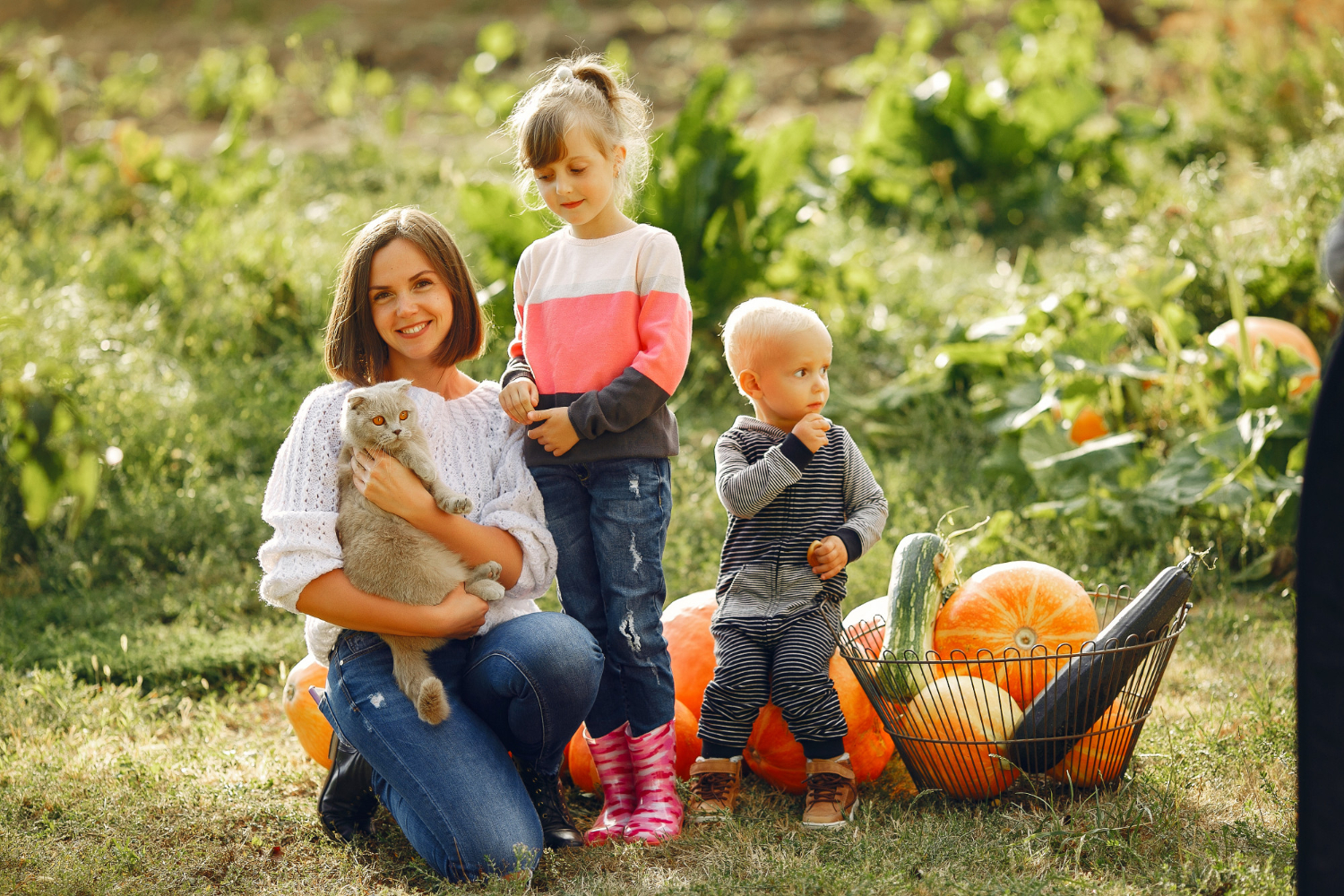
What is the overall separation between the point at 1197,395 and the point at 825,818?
255 centimetres

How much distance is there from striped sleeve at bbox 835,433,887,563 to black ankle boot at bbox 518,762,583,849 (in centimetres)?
91

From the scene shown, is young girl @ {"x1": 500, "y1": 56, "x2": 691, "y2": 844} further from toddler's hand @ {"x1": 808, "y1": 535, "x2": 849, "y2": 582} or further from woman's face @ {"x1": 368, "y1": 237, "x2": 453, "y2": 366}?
toddler's hand @ {"x1": 808, "y1": 535, "x2": 849, "y2": 582}

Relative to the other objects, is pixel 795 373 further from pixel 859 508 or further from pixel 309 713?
pixel 309 713

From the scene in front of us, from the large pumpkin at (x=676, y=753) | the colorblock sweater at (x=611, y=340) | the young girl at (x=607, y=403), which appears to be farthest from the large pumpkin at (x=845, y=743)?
the colorblock sweater at (x=611, y=340)

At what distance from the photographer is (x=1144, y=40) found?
10633 mm

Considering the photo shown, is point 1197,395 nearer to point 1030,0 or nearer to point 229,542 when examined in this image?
point 229,542

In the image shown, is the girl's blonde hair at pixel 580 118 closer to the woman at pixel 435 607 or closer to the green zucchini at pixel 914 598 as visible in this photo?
the woman at pixel 435 607

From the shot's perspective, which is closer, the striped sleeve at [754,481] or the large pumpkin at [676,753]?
the striped sleeve at [754,481]

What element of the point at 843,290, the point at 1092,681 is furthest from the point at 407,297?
the point at 843,290

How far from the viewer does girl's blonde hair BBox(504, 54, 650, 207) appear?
101 inches

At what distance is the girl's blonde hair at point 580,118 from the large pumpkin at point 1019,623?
1382 millimetres

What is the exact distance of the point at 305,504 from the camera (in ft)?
8.30

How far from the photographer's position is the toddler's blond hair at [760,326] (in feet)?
8.68

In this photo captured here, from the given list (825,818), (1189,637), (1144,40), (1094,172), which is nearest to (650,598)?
(825,818)
